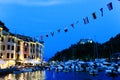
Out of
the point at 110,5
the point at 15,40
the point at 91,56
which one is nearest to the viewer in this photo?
the point at 110,5

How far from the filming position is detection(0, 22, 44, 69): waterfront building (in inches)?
4013

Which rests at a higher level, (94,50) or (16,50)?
(94,50)

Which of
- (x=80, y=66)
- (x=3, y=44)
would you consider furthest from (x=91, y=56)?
(x=3, y=44)

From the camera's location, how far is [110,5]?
A: 1305 inches

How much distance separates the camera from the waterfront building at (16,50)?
101938 millimetres

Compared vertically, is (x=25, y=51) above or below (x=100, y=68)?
above

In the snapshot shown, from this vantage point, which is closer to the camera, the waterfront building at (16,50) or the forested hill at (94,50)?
the waterfront building at (16,50)

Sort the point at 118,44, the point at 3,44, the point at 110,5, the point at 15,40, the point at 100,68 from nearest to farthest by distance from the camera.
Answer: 1. the point at 110,5
2. the point at 100,68
3. the point at 3,44
4. the point at 15,40
5. the point at 118,44

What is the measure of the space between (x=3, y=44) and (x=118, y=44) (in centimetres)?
3532

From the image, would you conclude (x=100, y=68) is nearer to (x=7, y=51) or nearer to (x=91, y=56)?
(x=7, y=51)

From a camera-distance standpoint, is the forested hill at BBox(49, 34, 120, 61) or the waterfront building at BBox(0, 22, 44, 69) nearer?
the waterfront building at BBox(0, 22, 44, 69)

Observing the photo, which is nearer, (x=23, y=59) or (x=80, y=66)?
(x=80, y=66)

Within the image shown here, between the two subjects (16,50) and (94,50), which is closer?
(16,50)

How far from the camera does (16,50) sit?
365ft
